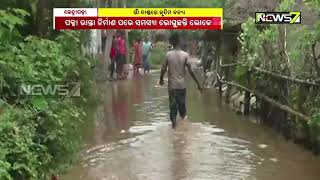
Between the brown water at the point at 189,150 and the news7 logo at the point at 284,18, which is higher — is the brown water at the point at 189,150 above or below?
below

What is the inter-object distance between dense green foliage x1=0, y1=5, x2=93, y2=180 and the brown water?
4.59ft

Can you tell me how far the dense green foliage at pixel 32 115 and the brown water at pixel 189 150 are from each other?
1399 millimetres

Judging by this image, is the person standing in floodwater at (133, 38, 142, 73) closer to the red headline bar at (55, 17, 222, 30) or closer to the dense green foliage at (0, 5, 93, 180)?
the red headline bar at (55, 17, 222, 30)

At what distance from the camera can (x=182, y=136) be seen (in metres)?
10.6

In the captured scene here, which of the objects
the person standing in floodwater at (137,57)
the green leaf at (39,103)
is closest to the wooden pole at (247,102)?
the green leaf at (39,103)

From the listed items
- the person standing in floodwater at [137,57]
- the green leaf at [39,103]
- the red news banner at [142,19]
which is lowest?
the green leaf at [39,103]

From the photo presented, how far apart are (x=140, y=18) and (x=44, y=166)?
5.77 meters

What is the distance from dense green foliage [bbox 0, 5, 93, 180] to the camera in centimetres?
471

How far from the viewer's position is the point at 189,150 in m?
9.35

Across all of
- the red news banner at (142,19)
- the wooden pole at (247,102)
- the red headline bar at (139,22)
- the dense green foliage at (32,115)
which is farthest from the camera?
the wooden pole at (247,102)

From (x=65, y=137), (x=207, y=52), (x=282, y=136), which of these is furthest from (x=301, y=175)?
(x=207, y=52)

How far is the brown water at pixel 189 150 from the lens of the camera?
7.91 meters

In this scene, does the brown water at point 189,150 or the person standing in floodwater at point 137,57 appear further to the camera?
the person standing in floodwater at point 137,57

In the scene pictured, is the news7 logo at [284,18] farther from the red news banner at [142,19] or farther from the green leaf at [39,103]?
the green leaf at [39,103]
